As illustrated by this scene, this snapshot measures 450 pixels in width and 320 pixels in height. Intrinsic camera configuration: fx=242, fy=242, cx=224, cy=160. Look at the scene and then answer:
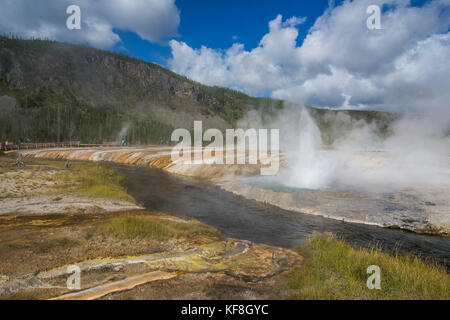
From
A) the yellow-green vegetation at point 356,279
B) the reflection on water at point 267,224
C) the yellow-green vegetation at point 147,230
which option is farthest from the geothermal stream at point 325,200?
the yellow-green vegetation at point 356,279

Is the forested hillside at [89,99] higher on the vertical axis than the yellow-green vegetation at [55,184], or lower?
higher

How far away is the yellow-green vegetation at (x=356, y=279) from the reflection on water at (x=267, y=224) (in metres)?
2.93

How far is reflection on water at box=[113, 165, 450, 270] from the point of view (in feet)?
35.9

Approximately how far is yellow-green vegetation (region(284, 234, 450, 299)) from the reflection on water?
115 inches

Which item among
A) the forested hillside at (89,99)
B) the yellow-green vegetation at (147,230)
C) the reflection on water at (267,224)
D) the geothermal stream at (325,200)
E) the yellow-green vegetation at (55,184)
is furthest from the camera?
the forested hillside at (89,99)

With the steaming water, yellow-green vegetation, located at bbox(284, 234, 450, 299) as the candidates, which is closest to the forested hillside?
the steaming water

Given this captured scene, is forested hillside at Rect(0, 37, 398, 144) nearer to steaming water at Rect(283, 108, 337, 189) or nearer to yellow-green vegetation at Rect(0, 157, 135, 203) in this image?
steaming water at Rect(283, 108, 337, 189)

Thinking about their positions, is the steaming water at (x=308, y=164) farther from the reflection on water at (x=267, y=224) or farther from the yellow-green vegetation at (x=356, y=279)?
the yellow-green vegetation at (x=356, y=279)

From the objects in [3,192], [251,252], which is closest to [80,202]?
[3,192]

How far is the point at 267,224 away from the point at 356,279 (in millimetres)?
7004

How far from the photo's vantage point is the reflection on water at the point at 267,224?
10945 millimetres

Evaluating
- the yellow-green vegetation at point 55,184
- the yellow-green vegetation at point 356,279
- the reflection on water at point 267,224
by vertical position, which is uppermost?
the yellow-green vegetation at point 55,184
